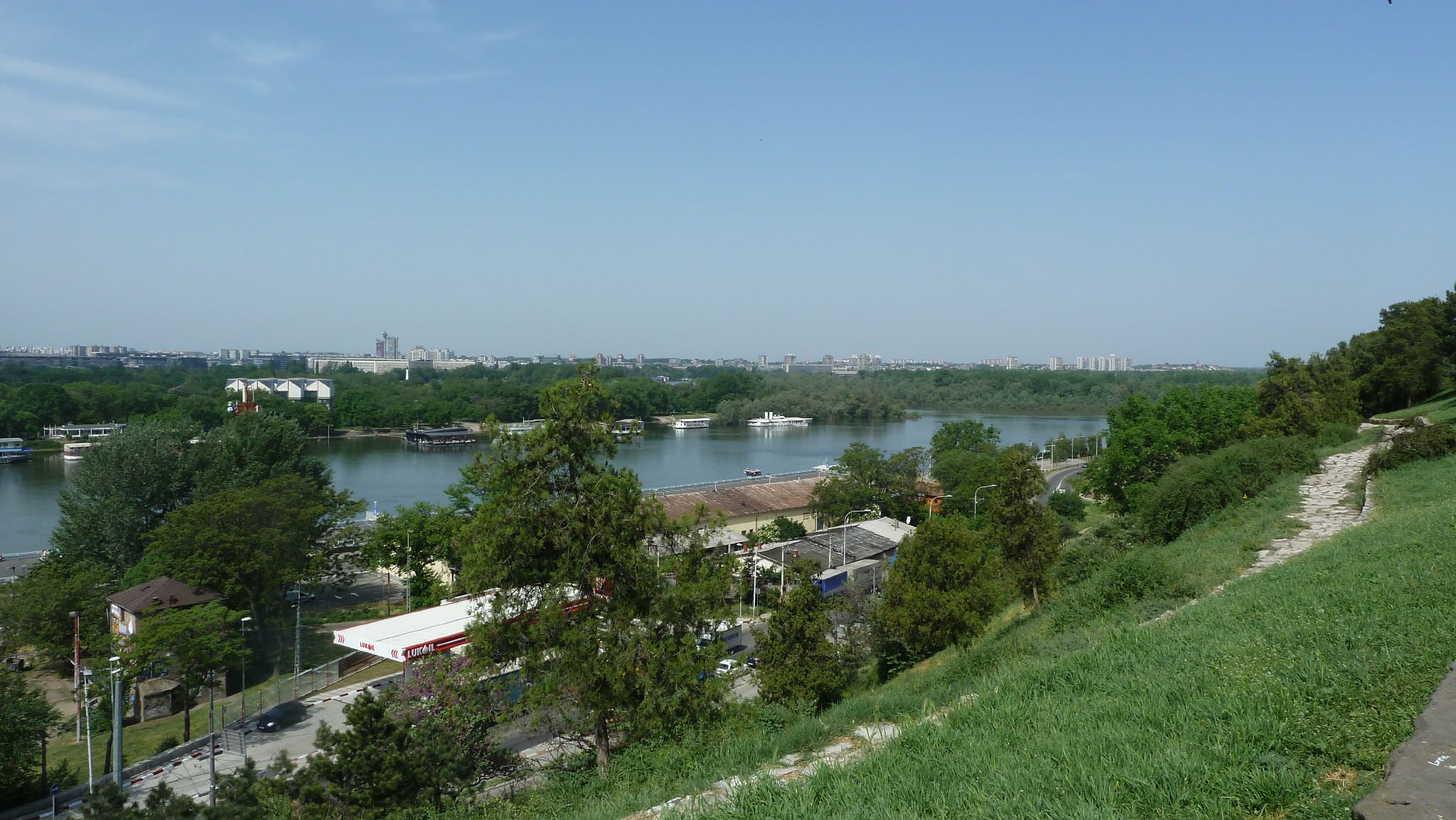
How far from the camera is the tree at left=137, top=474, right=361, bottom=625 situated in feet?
A: 43.8

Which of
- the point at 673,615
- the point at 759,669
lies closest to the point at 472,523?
the point at 673,615

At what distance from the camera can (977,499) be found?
21.3m

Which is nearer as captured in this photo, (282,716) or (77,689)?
(77,689)

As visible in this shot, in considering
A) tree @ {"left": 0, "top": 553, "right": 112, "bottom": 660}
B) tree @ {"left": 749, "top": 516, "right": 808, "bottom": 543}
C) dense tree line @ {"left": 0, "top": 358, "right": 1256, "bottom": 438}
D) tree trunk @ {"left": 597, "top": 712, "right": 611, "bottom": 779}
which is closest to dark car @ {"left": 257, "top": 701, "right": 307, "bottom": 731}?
tree @ {"left": 0, "top": 553, "right": 112, "bottom": 660}

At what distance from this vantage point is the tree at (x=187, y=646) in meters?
10.2

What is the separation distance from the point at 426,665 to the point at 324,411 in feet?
131

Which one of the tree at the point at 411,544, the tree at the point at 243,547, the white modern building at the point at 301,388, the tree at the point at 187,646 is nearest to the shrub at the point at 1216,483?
the tree at the point at 411,544

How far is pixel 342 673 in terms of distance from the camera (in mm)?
12109

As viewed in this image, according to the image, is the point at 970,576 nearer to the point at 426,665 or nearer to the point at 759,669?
the point at 759,669

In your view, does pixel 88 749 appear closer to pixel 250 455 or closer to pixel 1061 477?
pixel 250 455

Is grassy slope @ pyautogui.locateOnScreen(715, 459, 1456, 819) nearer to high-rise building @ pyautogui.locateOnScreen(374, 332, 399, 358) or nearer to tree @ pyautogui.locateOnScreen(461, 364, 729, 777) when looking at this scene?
tree @ pyautogui.locateOnScreen(461, 364, 729, 777)

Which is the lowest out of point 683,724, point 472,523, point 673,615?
point 683,724

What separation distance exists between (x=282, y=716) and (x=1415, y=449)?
13.5m

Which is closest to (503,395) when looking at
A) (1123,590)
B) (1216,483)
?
(1216,483)
